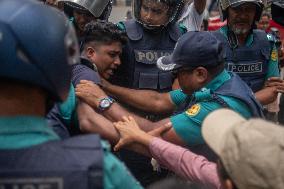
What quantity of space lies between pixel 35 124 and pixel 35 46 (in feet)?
0.68

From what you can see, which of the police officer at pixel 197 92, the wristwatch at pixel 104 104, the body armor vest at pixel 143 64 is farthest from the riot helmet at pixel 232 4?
the wristwatch at pixel 104 104

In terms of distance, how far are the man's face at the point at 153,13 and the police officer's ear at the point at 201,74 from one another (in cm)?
93

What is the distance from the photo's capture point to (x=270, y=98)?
3703 mm

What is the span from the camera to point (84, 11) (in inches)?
147

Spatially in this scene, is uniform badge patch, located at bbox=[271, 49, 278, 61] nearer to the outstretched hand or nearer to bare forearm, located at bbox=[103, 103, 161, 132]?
bare forearm, located at bbox=[103, 103, 161, 132]

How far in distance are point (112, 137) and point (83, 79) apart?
394mm

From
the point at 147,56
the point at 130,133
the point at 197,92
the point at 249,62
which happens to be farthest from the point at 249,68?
the point at 130,133

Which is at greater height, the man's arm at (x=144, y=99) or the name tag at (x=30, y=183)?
the name tag at (x=30, y=183)

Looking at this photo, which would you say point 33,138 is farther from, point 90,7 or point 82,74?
point 90,7

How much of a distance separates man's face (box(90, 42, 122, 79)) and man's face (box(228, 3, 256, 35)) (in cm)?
114

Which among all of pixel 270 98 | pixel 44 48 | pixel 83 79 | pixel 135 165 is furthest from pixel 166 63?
pixel 44 48

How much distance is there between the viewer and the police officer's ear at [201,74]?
2576mm

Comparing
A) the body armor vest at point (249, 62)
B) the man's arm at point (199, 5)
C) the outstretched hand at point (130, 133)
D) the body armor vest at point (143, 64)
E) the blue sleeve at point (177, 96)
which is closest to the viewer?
the outstretched hand at point (130, 133)

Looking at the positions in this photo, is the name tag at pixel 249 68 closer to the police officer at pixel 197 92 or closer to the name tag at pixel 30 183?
the police officer at pixel 197 92
